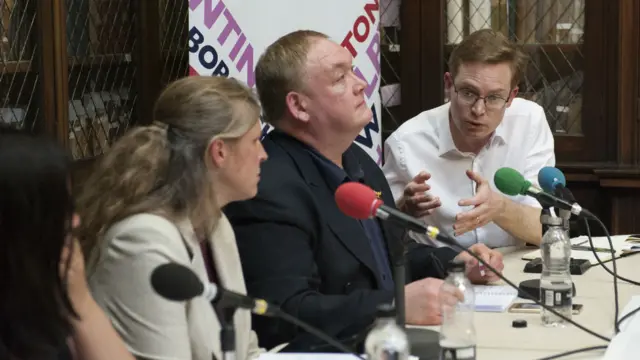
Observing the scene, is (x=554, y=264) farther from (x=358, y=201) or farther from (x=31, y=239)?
(x=31, y=239)

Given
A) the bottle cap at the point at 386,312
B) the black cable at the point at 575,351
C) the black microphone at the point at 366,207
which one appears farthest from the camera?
the black cable at the point at 575,351

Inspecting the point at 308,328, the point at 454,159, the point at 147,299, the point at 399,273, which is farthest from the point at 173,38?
the point at 308,328

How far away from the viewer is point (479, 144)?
10.2 ft

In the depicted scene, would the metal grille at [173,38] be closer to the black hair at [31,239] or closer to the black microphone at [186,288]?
the black hair at [31,239]

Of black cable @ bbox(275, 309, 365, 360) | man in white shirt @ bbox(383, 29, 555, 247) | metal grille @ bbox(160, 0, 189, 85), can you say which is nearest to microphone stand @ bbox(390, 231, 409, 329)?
black cable @ bbox(275, 309, 365, 360)

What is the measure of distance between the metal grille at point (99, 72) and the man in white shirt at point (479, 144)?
103 centimetres

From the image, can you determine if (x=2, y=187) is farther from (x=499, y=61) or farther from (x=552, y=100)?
(x=552, y=100)

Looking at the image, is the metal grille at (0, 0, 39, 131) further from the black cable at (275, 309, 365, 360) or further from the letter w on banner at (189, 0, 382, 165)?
the black cable at (275, 309, 365, 360)

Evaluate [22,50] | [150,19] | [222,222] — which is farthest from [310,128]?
[150,19]

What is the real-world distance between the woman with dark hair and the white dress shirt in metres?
1.74

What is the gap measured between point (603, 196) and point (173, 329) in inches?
104

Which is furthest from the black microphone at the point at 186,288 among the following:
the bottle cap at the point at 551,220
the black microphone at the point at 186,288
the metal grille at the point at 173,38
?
the metal grille at the point at 173,38

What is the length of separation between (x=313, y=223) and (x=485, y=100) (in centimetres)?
93

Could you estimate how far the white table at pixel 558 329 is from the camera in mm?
1912
